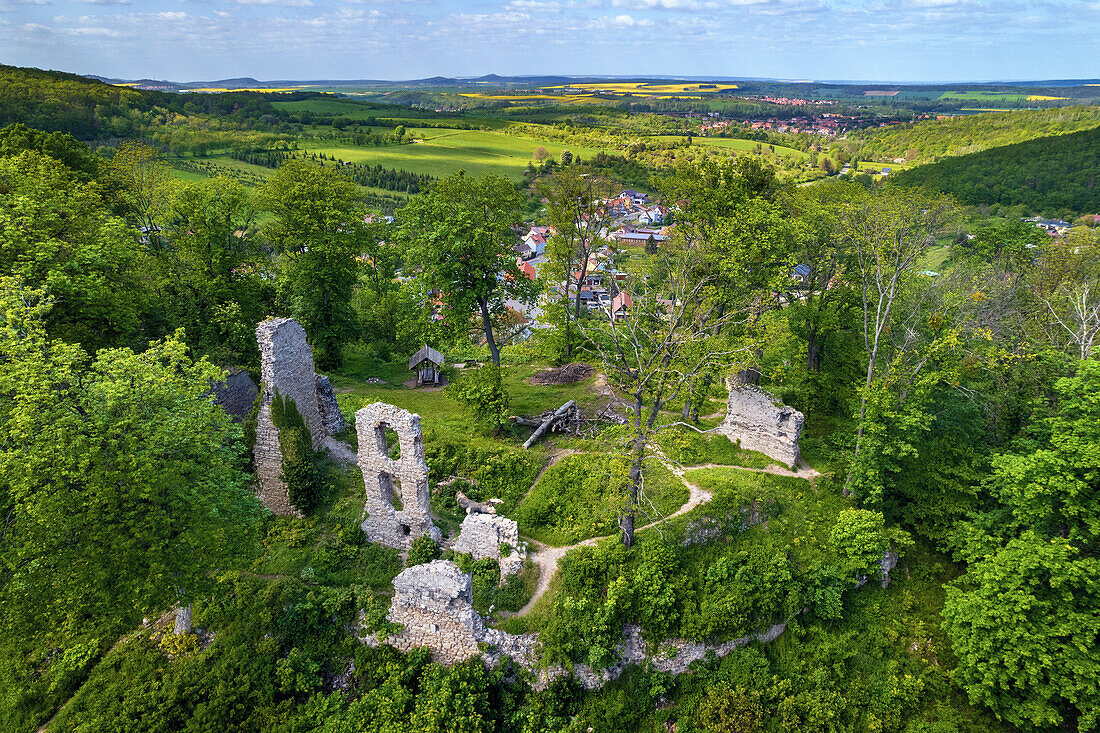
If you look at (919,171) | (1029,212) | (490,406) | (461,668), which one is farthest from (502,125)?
(461,668)

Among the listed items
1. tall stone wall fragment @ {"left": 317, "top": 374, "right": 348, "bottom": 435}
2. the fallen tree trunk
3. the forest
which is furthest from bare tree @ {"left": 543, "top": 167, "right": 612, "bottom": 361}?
tall stone wall fragment @ {"left": 317, "top": 374, "right": 348, "bottom": 435}

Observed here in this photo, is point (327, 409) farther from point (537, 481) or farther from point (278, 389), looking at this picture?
point (537, 481)

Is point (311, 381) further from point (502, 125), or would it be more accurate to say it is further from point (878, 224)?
point (502, 125)

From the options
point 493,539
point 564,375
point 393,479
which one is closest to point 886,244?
point 564,375

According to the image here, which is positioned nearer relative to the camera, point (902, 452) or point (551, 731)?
point (551, 731)

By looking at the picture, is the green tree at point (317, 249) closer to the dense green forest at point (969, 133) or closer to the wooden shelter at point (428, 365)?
the wooden shelter at point (428, 365)

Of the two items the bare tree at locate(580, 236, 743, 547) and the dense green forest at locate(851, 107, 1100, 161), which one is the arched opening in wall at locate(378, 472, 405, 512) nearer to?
the bare tree at locate(580, 236, 743, 547)

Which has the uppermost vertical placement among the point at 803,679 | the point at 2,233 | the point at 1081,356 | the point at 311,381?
the point at 2,233
